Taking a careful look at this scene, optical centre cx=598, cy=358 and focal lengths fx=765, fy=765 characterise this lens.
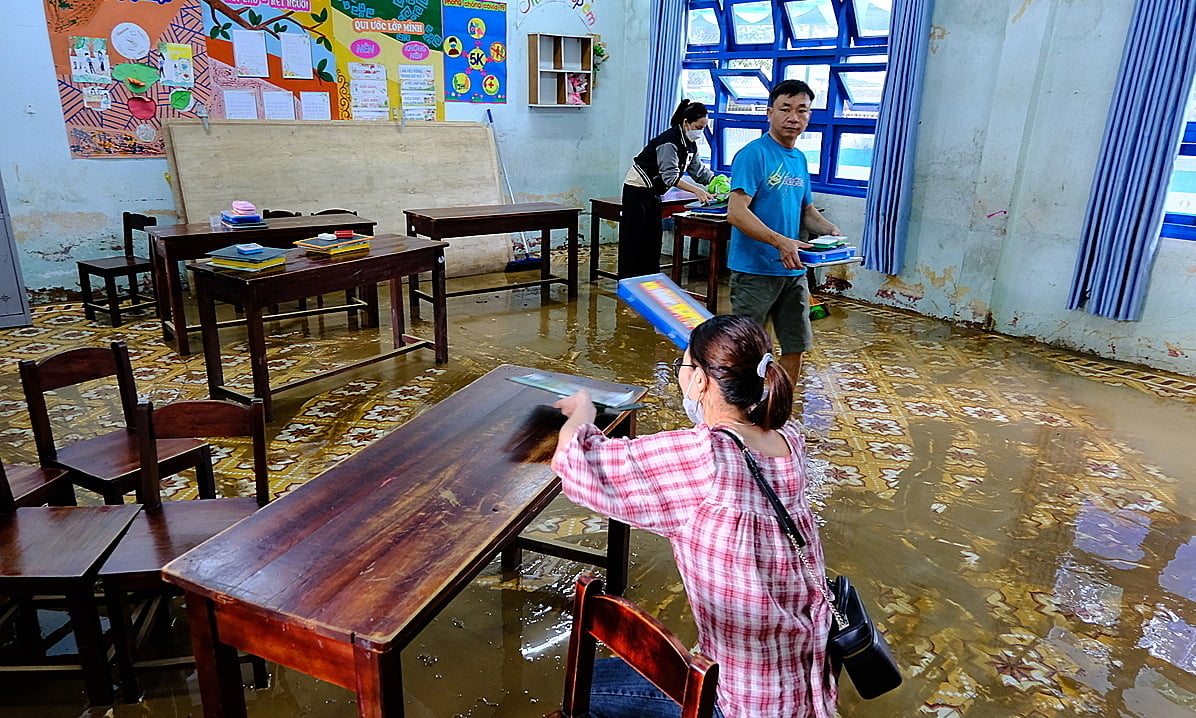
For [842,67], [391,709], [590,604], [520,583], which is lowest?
[520,583]

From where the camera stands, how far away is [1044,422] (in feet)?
13.7

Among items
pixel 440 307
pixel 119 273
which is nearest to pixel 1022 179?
pixel 440 307

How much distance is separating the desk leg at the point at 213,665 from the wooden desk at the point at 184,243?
11.8ft

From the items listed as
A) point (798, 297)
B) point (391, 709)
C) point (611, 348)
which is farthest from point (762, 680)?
point (611, 348)

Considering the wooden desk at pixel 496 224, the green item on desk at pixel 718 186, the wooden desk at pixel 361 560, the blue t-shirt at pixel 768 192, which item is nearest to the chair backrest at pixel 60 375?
the wooden desk at pixel 361 560

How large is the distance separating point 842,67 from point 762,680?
6.29 metres

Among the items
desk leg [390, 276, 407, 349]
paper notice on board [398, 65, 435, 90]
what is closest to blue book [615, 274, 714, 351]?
desk leg [390, 276, 407, 349]

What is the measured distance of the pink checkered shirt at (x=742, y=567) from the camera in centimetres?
133

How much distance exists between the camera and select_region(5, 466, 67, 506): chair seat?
2188 millimetres

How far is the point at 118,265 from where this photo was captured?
17.1ft

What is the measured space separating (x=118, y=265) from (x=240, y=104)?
1685 millimetres

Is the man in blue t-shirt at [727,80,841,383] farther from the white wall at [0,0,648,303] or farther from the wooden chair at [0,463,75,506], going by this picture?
the white wall at [0,0,648,303]

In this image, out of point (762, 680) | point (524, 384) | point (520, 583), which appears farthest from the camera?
point (520, 583)

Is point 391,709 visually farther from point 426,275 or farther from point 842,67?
point 842,67
